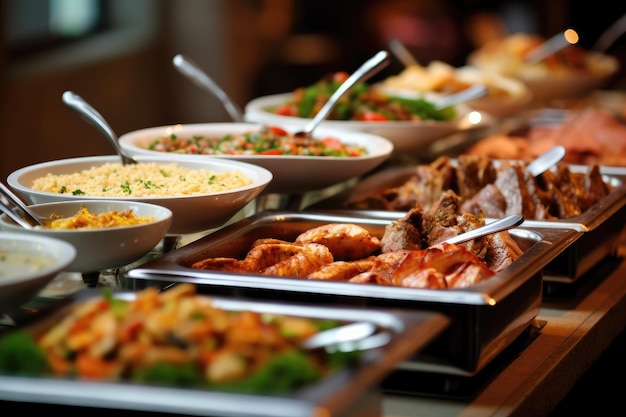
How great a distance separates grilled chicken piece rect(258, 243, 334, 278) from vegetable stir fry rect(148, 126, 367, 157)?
22.0 inches

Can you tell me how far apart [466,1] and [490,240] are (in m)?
8.15

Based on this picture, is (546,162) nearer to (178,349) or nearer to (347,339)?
(347,339)

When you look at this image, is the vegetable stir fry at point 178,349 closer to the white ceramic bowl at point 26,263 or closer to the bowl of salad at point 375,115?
the white ceramic bowl at point 26,263

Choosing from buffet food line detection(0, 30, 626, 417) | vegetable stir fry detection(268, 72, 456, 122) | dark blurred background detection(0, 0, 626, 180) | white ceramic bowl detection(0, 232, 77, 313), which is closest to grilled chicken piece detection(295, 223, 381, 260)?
buffet food line detection(0, 30, 626, 417)

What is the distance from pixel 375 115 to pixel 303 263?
4.22ft

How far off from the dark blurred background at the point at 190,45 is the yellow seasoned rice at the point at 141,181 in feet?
11.3

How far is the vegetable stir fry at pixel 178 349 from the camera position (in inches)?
41.5

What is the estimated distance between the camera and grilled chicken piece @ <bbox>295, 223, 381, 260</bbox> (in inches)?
72.6

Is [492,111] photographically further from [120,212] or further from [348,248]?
[120,212]

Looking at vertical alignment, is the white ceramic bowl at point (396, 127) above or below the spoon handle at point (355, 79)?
below

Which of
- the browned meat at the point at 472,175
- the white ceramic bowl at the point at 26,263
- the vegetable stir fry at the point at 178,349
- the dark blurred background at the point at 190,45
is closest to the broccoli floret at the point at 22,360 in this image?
the vegetable stir fry at the point at 178,349

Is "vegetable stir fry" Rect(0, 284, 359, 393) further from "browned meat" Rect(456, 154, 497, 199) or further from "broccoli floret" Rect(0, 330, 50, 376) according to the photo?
"browned meat" Rect(456, 154, 497, 199)

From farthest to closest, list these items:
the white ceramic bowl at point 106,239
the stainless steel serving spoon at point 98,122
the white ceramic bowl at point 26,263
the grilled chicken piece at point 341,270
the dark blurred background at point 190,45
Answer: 1. the dark blurred background at point 190,45
2. the stainless steel serving spoon at point 98,122
3. the grilled chicken piece at point 341,270
4. the white ceramic bowl at point 106,239
5. the white ceramic bowl at point 26,263

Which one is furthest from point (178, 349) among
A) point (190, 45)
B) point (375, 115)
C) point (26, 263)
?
point (190, 45)
